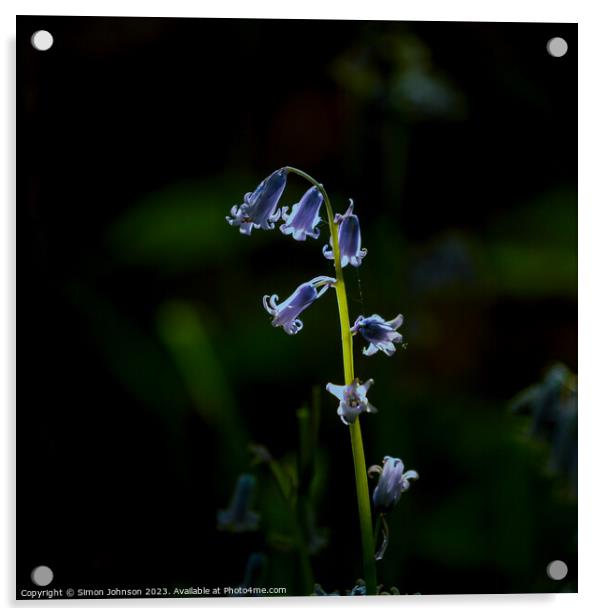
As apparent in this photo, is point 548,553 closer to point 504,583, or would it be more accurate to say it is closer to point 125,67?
point 504,583

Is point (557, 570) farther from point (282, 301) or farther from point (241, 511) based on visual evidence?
point (282, 301)

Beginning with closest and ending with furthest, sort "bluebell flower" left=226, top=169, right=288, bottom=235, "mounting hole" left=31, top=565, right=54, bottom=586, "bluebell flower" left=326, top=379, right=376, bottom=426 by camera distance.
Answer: "bluebell flower" left=326, top=379, right=376, bottom=426 < "bluebell flower" left=226, top=169, right=288, bottom=235 < "mounting hole" left=31, top=565, right=54, bottom=586

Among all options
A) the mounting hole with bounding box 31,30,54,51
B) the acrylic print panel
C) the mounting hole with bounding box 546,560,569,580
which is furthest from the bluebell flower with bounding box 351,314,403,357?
the mounting hole with bounding box 31,30,54,51

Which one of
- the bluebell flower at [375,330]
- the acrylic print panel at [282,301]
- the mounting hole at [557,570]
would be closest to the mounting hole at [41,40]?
the acrylic print panel at [282,301]

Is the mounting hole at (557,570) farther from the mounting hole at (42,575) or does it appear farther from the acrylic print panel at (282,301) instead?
the mounting hole at (42,575)

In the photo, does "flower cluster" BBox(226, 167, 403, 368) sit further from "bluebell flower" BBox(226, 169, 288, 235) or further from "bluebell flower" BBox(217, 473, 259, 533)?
"bluebell flower" BBox(217, 473, 259, 533)
